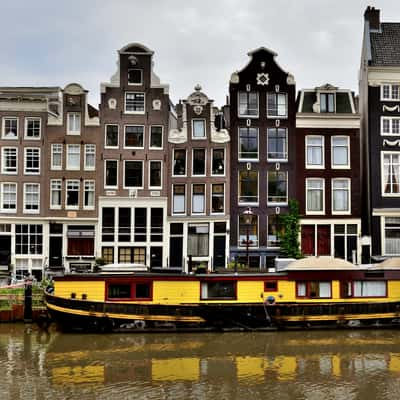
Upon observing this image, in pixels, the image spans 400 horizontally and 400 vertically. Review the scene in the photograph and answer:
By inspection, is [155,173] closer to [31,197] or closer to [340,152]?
[31,197]

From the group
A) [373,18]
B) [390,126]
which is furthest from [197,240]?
[373,18]

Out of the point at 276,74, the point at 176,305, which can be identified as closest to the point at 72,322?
the point at 176,305

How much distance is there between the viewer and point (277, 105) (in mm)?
46438

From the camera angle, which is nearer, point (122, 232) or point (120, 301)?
point (120, 301)

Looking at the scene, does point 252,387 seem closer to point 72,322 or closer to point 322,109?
point 72,322

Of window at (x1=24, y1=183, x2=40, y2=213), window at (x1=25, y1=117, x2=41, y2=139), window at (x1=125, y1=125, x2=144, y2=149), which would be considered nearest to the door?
window at (x1=24, y1=183, x2=40, y2=213)

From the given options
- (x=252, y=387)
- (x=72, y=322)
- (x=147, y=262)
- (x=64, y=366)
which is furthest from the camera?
(x=147, y=262)

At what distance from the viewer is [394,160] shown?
45594mm

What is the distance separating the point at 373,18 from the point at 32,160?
26043 millimetres

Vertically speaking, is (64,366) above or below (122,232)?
below

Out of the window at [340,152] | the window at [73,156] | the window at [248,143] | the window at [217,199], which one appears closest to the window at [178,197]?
the window at [217,199]

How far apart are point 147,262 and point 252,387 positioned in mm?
23395

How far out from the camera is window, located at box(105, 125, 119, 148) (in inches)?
1813

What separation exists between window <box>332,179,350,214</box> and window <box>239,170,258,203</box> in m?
5.33
